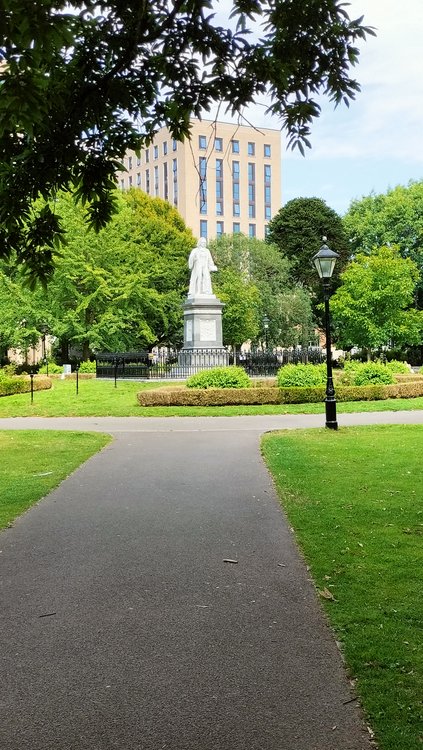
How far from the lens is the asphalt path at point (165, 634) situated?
2.89 metres

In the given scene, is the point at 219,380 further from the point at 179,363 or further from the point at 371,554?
the point at 371,554

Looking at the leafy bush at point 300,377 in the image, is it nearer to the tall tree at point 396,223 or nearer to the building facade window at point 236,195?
the tall tree at point 396,223

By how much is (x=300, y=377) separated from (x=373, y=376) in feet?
10.7

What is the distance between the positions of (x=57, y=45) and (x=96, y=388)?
81.3 ft

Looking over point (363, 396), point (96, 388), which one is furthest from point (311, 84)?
point (96, 388)

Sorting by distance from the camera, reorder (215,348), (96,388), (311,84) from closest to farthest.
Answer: (311,84), (96,388), (215,348)

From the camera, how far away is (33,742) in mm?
2799

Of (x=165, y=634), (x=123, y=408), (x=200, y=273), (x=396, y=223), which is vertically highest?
(x=396, y=223)

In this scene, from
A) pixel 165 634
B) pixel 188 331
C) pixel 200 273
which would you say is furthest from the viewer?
pixel 200 273

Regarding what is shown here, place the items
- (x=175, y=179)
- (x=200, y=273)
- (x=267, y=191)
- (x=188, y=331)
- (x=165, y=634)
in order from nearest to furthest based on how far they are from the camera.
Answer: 1. (x=165, y=634)
2. (x=188, y=331)
3. (x=200, y=273)
4. (x=175, y=179)
5. (x=267, y=191)

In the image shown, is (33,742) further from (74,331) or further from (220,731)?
(74,331)

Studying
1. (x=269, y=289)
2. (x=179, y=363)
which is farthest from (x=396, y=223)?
(x=179, y=363)

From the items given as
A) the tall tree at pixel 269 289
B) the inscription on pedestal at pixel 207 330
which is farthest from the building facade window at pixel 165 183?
the inscription on pedestal at pixel 207 330

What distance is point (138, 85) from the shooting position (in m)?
5.78
